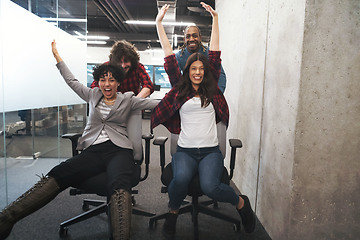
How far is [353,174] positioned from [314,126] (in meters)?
0.40

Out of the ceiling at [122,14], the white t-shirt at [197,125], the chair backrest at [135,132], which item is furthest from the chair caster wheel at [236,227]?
the ceiling at [122,14]

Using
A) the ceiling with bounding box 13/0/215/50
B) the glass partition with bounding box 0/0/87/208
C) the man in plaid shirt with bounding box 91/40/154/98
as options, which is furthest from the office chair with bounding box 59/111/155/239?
the ceiling with bounding box 13/0/215/50

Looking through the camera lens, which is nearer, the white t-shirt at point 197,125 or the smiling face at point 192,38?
the white t-shirt at point 197,125

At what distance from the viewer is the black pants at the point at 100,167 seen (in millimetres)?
1654

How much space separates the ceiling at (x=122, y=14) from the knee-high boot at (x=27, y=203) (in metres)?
1.63

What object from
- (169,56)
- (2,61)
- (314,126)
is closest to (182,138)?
(169,56)

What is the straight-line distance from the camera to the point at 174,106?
6.55 ft

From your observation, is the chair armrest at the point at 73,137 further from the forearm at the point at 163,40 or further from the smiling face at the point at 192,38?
the smiling face at the point at 192,38

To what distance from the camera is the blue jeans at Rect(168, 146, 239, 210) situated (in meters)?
1.72

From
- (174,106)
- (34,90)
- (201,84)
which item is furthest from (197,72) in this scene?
(34,90)

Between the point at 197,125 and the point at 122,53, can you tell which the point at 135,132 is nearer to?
the point at 197,125

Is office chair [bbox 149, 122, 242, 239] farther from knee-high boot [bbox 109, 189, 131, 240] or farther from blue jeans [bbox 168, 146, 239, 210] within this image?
knee-high boot [bbox 109, 189, 131, 240]

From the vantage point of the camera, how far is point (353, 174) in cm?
160

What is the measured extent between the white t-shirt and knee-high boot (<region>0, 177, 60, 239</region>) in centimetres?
91
